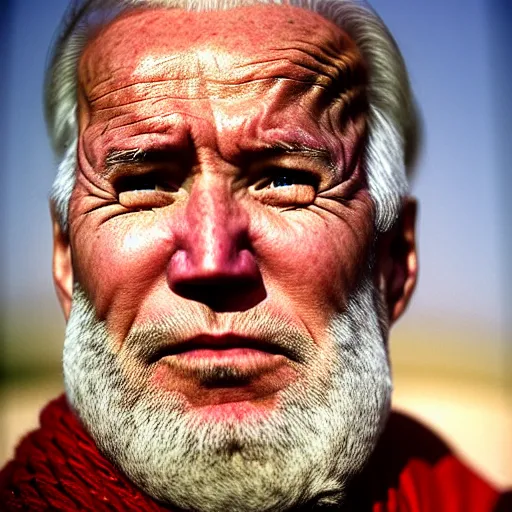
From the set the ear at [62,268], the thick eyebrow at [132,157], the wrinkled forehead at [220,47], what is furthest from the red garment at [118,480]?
the wrinkled forehead at [220,47]

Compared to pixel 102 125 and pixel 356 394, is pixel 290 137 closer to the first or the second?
pixel 102 125

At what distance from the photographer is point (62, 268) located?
68.7 inches

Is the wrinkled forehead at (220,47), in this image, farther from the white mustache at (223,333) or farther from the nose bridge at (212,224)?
the white mustache at (223,333)

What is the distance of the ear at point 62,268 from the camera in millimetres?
1734

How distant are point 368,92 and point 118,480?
1231 millimetres

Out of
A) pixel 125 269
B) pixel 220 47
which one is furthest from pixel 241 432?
pixel 220 47

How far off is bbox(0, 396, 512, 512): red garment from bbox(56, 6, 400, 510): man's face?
0.09m

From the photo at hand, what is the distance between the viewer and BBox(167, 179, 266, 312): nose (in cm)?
127

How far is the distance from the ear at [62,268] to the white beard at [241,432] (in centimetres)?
30

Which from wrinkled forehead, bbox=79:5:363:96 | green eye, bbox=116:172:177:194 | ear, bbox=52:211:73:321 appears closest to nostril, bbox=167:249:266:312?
green eye, bbox=116:172:177:194

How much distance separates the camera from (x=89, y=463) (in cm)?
148

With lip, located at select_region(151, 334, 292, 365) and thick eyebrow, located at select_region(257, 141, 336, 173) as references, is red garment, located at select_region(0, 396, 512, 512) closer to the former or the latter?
lip, located at select_region(151, 334, 292, 365)

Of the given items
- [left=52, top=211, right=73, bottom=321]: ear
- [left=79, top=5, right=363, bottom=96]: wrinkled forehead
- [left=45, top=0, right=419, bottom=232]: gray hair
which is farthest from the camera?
[left=52, top=211, right=73, bottom=321]: ear

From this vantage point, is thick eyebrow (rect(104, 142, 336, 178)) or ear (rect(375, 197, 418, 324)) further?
ear (rect(375, 197, 418, 324))
